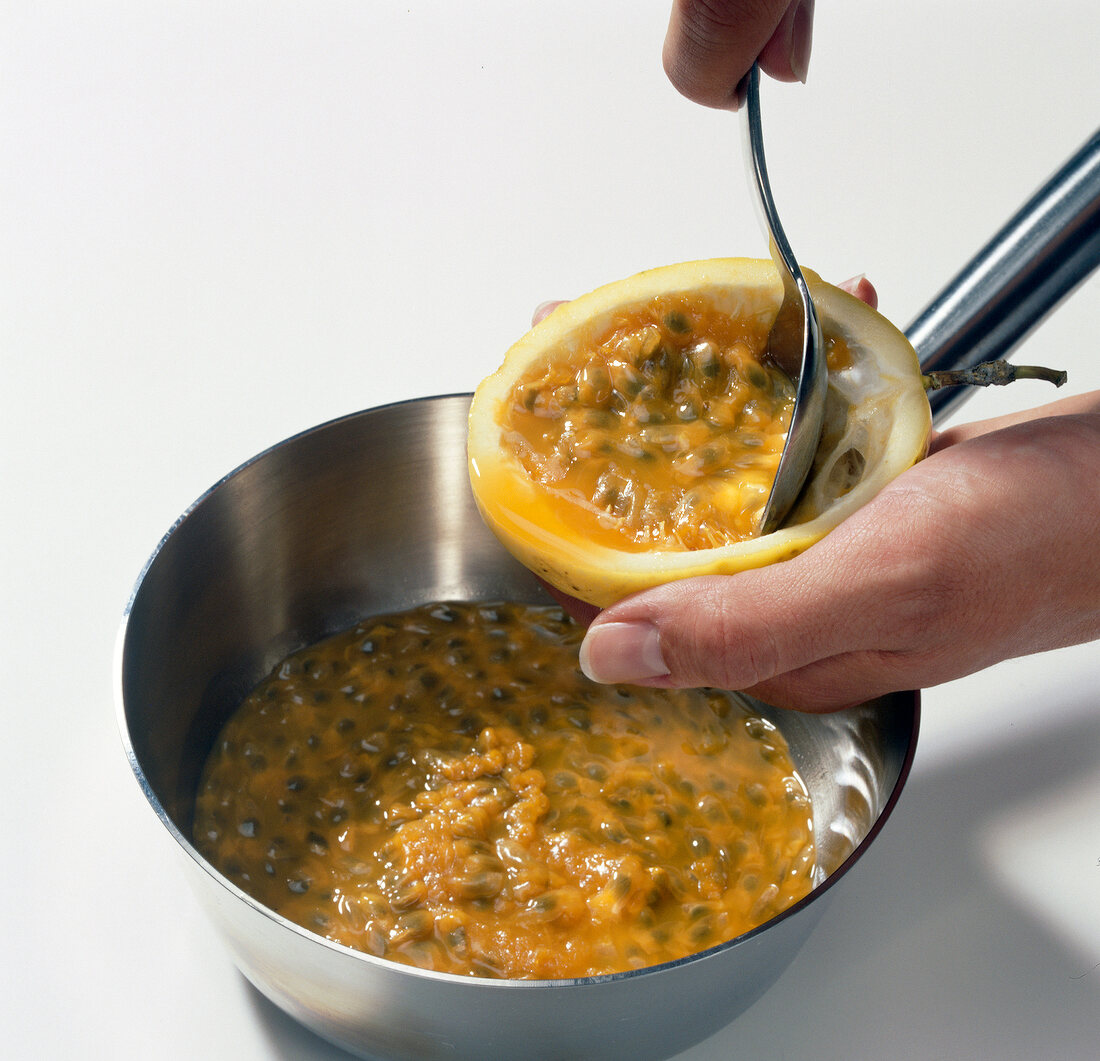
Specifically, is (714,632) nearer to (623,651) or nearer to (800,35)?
(623,651)

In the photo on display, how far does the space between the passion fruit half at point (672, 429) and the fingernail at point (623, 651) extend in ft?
0.12

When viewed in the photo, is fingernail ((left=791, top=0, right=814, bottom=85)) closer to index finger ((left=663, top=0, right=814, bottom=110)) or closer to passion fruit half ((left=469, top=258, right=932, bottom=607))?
index finger ((left=663, top=0, right=814, bottom=110))

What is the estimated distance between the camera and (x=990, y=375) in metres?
1.09

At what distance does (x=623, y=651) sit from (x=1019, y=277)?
0.56 m

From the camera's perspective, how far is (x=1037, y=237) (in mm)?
1201

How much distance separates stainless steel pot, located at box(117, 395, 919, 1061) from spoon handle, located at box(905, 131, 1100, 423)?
37 centimetres

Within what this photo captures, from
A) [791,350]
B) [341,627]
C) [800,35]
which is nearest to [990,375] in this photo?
[791,350]

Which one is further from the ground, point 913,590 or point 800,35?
point 800,35

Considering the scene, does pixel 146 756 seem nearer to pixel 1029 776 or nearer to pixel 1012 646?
pixel 1012 646

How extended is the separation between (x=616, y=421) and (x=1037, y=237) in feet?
1.45

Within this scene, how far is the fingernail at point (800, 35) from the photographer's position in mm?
1318

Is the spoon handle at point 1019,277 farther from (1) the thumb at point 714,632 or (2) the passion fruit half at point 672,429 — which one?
(1) the thumb at point 714,632

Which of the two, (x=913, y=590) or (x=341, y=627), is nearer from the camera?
(x=913, y=590)

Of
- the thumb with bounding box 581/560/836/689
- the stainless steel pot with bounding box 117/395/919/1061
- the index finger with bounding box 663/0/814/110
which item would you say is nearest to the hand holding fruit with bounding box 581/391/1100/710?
the thumb with bounding box 581/560/836/689
